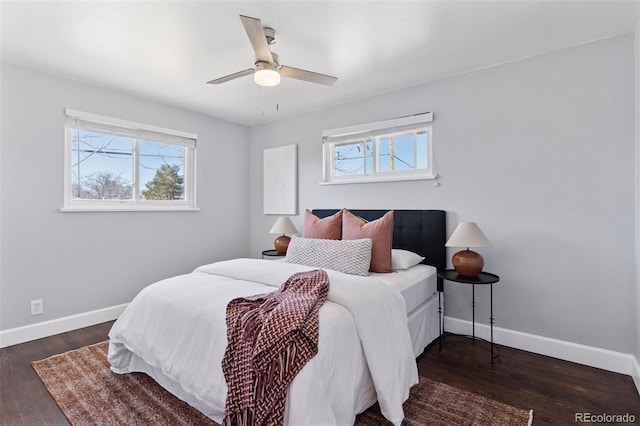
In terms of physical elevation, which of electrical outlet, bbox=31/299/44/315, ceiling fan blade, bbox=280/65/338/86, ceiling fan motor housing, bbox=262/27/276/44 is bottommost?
electrical outlet, bbox=31/299/44/315

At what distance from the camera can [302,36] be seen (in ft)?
7.57

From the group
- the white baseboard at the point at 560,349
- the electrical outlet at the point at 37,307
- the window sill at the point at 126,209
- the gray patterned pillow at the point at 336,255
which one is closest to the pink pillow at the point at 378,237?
the gray patterned pillow at the point at 336,255

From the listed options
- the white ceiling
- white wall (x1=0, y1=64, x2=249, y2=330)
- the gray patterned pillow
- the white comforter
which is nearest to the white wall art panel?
white wall (x1=0, y1=64, x2=249, y2=330)

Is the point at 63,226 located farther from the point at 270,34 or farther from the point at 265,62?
the point at 270,34

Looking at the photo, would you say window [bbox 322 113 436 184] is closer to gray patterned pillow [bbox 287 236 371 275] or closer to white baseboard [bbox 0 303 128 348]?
gray patterned pillow [bbox 287 236 371 275]

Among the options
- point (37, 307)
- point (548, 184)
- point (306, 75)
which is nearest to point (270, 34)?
point (306, 75)

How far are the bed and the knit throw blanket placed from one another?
0.05 meters

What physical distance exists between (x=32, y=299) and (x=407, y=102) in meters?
3.93

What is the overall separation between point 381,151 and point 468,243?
1.47 meters

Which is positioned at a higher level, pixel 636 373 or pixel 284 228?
pixel 284 228

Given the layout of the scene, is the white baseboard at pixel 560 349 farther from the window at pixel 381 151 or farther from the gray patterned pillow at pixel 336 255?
the window at pixel 381 151

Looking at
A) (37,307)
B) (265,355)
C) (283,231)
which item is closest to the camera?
(265,355)

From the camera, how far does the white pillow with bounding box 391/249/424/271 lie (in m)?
2.73

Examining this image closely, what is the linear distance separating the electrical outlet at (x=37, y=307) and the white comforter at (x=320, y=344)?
4.05 ft
